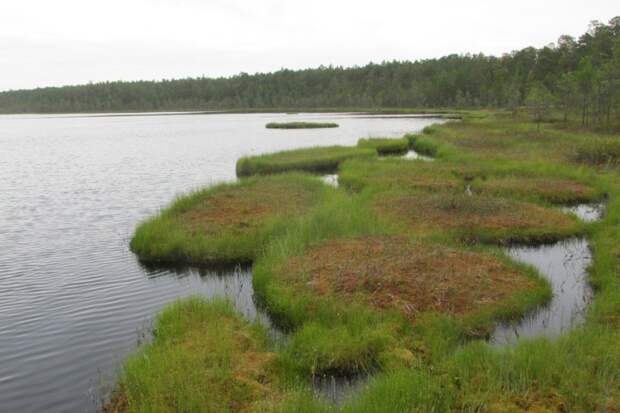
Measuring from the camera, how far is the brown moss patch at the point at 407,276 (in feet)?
45.7

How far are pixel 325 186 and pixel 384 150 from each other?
22242 millimetres

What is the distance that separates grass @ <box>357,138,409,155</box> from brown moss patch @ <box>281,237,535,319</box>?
32198mm

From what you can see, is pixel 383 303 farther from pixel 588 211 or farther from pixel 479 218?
pixel 588 211

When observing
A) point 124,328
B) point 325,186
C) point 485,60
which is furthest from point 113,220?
point 485,60

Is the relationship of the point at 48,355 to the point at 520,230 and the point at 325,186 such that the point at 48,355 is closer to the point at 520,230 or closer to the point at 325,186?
the point at 520,230

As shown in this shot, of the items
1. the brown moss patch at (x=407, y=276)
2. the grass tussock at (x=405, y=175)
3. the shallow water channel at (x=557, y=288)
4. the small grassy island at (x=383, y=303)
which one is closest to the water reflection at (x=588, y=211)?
the shallow water channel at (x=557, y=288)

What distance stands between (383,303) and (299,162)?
93.7 ft

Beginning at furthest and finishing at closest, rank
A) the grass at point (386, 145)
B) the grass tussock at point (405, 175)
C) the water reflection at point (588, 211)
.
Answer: the grass at point (386, 145) < the grass tussock at point (405, 175) < the water reflection at point (588, 211)

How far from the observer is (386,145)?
50938mm

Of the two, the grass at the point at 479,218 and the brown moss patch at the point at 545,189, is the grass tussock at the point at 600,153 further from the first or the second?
the grass at the point at 479,218

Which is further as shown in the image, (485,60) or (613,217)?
(485,60)

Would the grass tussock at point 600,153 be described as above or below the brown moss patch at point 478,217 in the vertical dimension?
above

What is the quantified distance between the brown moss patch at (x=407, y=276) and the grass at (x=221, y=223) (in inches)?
133

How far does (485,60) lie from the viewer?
172 metres
